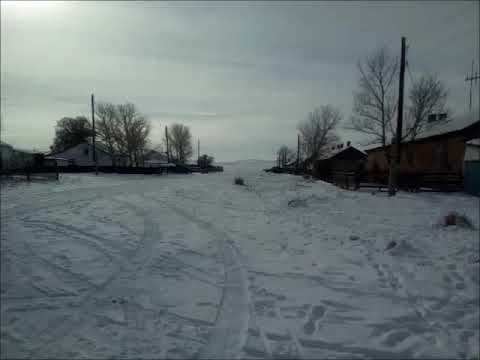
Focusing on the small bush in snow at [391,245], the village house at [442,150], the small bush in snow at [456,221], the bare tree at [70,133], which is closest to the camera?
the small bush in snow at [391,245]

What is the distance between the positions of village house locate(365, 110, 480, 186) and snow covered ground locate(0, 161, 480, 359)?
1379 centimetres

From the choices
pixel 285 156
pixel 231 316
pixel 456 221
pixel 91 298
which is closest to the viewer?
pixel 231 316

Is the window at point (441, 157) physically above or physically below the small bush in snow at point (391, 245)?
above

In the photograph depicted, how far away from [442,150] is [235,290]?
2378 centimetres

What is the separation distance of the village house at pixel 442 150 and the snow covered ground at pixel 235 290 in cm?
1379

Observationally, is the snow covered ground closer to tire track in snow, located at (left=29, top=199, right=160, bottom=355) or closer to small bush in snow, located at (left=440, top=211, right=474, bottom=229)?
tire track in snow, located at (left=29, top=199, right=160, bottom=355)

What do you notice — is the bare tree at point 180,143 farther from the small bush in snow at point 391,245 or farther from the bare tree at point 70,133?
the small bush in snow at point 391,245

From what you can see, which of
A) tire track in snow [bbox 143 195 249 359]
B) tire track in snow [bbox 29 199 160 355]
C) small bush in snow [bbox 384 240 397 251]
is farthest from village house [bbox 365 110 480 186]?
tire track in snow [bbox 29 199 160 355]

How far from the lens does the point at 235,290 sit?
161 inches

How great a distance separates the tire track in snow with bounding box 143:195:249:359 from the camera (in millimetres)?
2758

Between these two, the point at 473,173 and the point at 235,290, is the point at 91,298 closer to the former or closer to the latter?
the point at 235,290

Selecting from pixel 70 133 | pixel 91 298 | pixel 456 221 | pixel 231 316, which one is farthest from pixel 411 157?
pixel 70 133

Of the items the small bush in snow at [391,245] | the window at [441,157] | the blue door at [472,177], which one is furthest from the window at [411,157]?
the small bush in snow at [391,245]

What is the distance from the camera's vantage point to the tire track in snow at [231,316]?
9.05 feet
